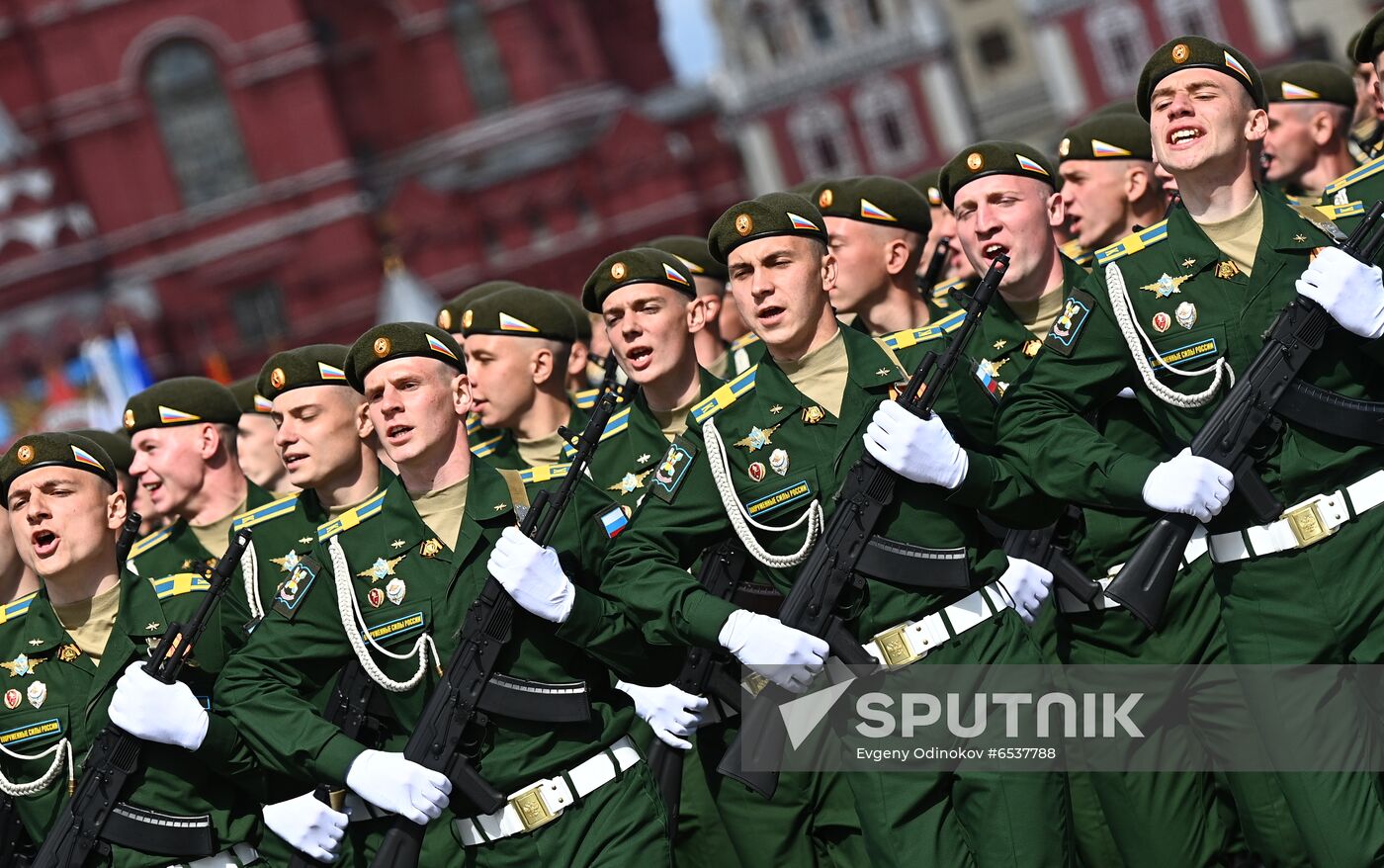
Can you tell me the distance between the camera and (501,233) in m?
42.4

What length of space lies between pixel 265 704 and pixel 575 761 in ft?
3.07

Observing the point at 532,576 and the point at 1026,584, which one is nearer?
the point at 532,576

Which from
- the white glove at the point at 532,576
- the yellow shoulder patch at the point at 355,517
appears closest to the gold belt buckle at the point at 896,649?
the white glove at the point at 532,576

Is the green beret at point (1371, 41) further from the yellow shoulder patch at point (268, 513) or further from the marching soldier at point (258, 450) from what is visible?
the marching soldier at point (258, 450)

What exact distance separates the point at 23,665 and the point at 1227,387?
3.87 metres

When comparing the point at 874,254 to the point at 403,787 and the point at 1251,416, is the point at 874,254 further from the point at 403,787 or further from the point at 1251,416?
the point at 403,787

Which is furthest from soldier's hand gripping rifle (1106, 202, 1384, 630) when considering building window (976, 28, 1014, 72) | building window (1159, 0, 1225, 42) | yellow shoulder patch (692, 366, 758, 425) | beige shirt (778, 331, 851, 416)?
building window (976, 28, 1014, 72)

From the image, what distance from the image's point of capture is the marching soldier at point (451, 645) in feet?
17.9

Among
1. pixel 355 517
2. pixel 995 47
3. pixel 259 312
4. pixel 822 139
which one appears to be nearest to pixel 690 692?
pixel 355 517

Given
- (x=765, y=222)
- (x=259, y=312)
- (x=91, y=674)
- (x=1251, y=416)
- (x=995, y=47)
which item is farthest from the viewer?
(x=995, y=47)

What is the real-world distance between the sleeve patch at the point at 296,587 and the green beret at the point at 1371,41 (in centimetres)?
368

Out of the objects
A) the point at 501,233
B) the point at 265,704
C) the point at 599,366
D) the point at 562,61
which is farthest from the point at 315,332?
the point at 265,704

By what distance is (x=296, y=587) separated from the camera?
578cm

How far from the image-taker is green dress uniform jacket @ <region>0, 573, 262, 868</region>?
600 centimetres
